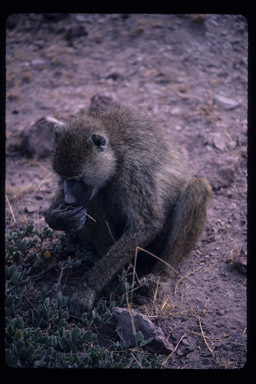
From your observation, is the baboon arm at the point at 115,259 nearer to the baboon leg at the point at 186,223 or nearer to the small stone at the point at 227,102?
the baboon leg at the point at 186,223

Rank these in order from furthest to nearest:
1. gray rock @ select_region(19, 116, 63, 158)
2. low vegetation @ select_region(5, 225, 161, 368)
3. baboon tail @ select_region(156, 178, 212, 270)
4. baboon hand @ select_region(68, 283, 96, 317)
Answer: gray rock @ select_region(19, 116, 63, 158), baboon tail @ select_region(156, 178, 212, 270), baboon hand @ select_region(68, 283, 96, 317), low vegetation @ select_region(5, 225, 161, 368)

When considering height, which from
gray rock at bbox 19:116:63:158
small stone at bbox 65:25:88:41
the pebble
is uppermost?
small stone at bbox 65:25:88:41

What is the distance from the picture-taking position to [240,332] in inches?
114

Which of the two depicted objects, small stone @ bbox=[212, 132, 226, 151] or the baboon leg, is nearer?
the baboon leg

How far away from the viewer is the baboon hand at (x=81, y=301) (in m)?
3.00

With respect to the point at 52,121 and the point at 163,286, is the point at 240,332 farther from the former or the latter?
the point at 52,121

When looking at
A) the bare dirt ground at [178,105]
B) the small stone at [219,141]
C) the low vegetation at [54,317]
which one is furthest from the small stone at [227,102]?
the low vegetation at [54,317]

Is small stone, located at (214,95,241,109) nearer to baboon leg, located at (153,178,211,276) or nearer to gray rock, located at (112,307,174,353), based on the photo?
baboon leg, located at (153,178,211,276)

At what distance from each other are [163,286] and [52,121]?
8.92 ft

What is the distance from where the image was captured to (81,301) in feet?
9.89

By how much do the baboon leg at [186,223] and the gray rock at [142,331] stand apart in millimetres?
728

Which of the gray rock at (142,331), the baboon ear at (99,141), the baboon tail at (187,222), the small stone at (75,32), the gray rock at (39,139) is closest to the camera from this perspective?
the gray rock at (142,331)

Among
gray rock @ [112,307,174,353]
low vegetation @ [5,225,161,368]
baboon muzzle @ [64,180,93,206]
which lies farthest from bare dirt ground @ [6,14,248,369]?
baboon muzzle @ [64,180,93,206]

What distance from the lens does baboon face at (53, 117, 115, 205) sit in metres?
3.00
